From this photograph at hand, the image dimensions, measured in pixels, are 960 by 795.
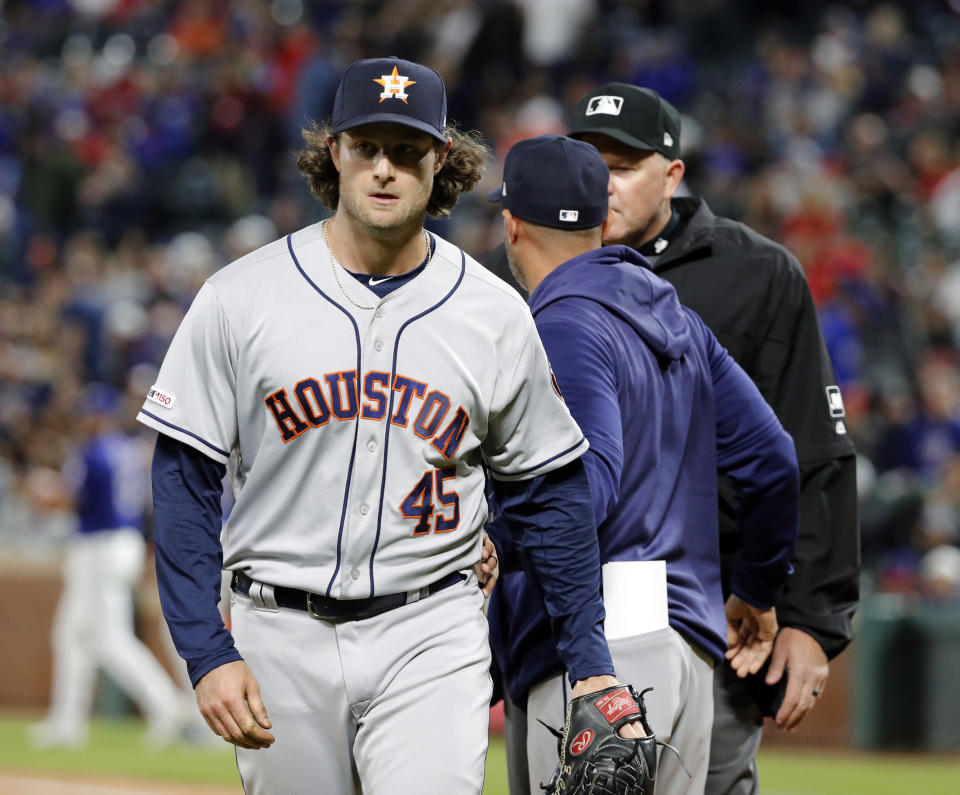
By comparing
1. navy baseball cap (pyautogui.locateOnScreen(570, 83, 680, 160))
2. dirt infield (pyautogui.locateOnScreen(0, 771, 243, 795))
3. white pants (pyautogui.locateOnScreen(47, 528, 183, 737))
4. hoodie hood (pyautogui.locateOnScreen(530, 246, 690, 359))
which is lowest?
dirt infield (pyautogui.locateOnScreen(0, 771, 243, 795))

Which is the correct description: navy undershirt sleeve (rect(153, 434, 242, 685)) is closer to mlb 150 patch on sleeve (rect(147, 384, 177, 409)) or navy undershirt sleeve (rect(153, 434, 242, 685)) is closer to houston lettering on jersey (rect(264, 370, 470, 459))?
mlb 150 patch on sleeve (rect(147, 384, 177, 409))

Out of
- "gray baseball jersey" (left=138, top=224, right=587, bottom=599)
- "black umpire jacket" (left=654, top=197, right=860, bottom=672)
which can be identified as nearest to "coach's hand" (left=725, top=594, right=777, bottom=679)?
"black umpire jacket" (left=654, top=197, right=860, bottom=672)

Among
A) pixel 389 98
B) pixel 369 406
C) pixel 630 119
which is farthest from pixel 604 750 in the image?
pixel 630 119

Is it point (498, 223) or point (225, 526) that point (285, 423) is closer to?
point (225, 526)

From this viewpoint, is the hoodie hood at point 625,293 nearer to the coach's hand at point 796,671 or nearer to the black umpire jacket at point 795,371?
the black umpire jacket at point 795,371

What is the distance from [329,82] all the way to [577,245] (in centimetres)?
1259

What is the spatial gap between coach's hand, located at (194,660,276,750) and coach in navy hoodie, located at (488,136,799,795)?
64 cm

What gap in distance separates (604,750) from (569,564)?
1.15ft

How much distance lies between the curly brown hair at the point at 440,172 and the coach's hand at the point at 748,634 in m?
1.15

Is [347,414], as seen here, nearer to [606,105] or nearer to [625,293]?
[625,293]

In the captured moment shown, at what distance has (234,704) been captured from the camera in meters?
2.82

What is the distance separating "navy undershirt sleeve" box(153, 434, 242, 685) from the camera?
2.87 m

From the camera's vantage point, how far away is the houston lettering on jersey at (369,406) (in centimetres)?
297

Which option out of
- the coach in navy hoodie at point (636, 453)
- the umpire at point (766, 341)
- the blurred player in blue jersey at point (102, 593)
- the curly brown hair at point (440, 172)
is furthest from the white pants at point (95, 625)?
the curly brown hair at point (440, 172)
